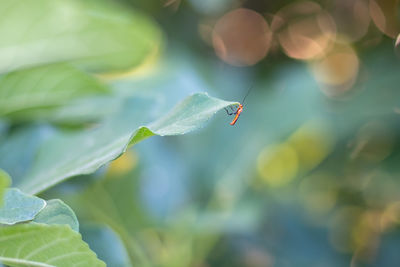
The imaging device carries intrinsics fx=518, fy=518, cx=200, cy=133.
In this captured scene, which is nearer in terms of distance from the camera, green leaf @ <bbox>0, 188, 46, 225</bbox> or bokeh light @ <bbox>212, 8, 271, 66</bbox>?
green leaf @ <bbox>0, 188, 46, 225</bbox>

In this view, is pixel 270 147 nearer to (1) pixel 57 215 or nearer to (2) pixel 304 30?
(2) pixel 304 30

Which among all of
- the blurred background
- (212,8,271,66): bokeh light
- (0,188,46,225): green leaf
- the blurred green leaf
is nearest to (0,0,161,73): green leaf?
the blurred background

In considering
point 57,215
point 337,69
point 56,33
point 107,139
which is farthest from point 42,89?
point 337,69

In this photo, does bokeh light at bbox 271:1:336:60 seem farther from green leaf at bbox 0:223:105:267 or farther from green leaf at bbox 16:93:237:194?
green leaf at bbox 0:223:105:267

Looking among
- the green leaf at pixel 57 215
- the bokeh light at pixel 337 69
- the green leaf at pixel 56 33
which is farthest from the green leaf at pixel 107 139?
the bokeh light at pixel 337 69

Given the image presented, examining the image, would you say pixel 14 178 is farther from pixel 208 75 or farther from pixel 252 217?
pixel 208 75

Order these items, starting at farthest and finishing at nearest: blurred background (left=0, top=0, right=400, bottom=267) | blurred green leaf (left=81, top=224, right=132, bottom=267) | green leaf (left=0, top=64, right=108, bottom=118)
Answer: blurred background (left=0, top=0, right=400, bottom=267) → green leaf (left=0, top=64, right=108, bottom=118) → blurred green leaf (left=81, top=224, right=132, bottom=267)

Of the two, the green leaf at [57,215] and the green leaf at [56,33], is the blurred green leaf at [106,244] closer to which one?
the green leaf at [57,215]
